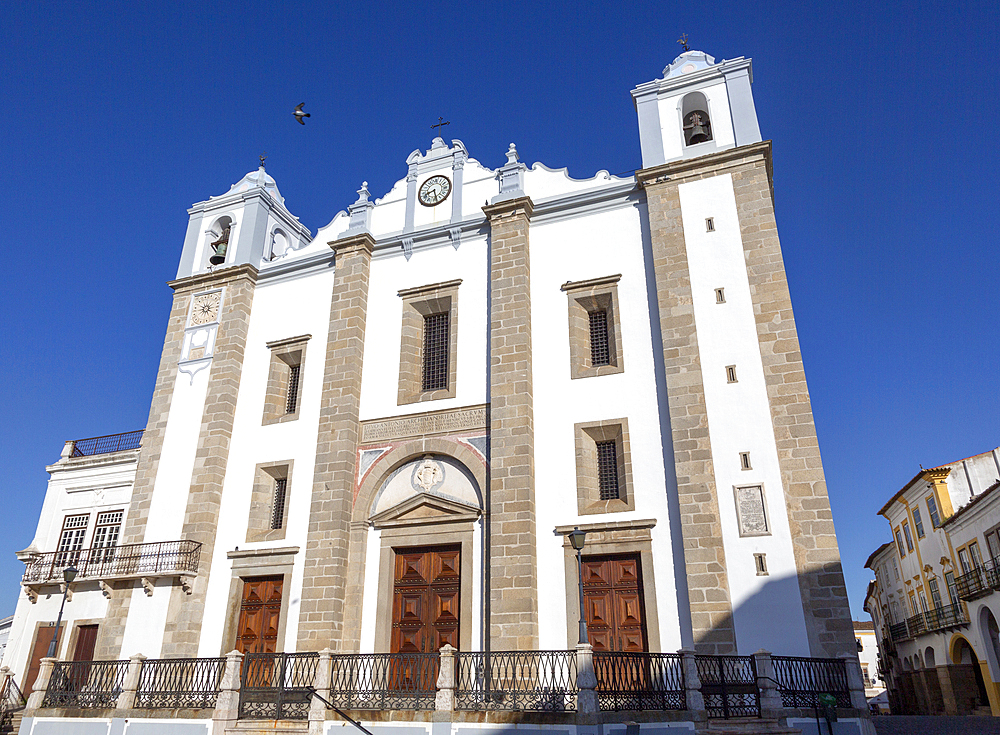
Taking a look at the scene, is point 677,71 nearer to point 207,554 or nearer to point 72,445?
point 207,554

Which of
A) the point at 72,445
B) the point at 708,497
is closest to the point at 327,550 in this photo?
the point at 708,497

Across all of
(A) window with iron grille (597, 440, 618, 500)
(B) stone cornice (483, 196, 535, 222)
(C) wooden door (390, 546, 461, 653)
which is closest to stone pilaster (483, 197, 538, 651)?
(B) stone cornice (483, 196, 535, 222)

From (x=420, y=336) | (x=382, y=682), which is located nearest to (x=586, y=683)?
(x=382, y=682)

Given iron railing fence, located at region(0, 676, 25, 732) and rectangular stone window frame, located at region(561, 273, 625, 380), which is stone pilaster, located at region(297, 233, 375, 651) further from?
iron railing fence, located at region(0, 676, 25, 732)

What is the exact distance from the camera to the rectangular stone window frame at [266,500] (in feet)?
55.2

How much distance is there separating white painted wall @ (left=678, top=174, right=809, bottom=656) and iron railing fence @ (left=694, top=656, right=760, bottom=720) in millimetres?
Result: 694

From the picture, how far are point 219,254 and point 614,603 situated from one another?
15.5 m

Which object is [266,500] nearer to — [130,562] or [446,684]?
[130,562]

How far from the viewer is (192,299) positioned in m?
20.8

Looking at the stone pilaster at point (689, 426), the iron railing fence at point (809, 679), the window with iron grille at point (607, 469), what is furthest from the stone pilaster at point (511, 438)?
the iron railing fence at point (809, 679)

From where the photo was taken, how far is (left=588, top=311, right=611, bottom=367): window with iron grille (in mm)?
16172

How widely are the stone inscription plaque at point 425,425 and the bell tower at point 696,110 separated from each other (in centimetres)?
728

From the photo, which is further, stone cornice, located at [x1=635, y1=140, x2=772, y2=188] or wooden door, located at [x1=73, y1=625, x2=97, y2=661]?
wooden door, located at [x1=73, y1=625, x2=97, y2=661]

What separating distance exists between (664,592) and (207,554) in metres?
10.7
